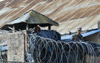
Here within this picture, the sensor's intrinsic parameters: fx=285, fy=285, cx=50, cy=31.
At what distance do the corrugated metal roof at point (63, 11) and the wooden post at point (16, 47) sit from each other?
38.6ft

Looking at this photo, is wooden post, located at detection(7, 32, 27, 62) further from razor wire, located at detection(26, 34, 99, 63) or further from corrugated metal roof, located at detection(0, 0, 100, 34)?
corrugated metal roof, located at detection(0, 0, 100, 34)

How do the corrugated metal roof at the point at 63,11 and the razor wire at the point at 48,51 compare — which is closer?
the razor wire at the point at 48,51

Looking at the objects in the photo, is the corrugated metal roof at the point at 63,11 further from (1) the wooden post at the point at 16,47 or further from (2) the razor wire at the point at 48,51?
(1) the wooden post at the point at 16,47

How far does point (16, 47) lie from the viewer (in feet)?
45.6

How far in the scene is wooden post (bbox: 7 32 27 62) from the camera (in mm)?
13702

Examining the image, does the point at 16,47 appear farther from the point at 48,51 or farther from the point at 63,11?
the point at 63,11

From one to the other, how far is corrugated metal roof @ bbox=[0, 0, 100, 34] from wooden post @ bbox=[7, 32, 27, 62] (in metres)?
11.8

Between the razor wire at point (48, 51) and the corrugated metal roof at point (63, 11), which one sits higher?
the corrugated metal roof at point (63, 11)

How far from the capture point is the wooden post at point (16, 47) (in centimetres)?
1370

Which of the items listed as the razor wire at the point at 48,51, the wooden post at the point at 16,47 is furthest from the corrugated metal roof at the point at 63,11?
the wooden post at the point at 16,47

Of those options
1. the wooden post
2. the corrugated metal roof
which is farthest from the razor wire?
the corrugated metal roof

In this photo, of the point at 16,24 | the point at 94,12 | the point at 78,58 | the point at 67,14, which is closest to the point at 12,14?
the point at 67,14

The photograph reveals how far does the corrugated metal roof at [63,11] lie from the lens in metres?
27.3

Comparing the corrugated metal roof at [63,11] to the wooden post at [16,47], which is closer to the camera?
the wooden post at [16,47]
